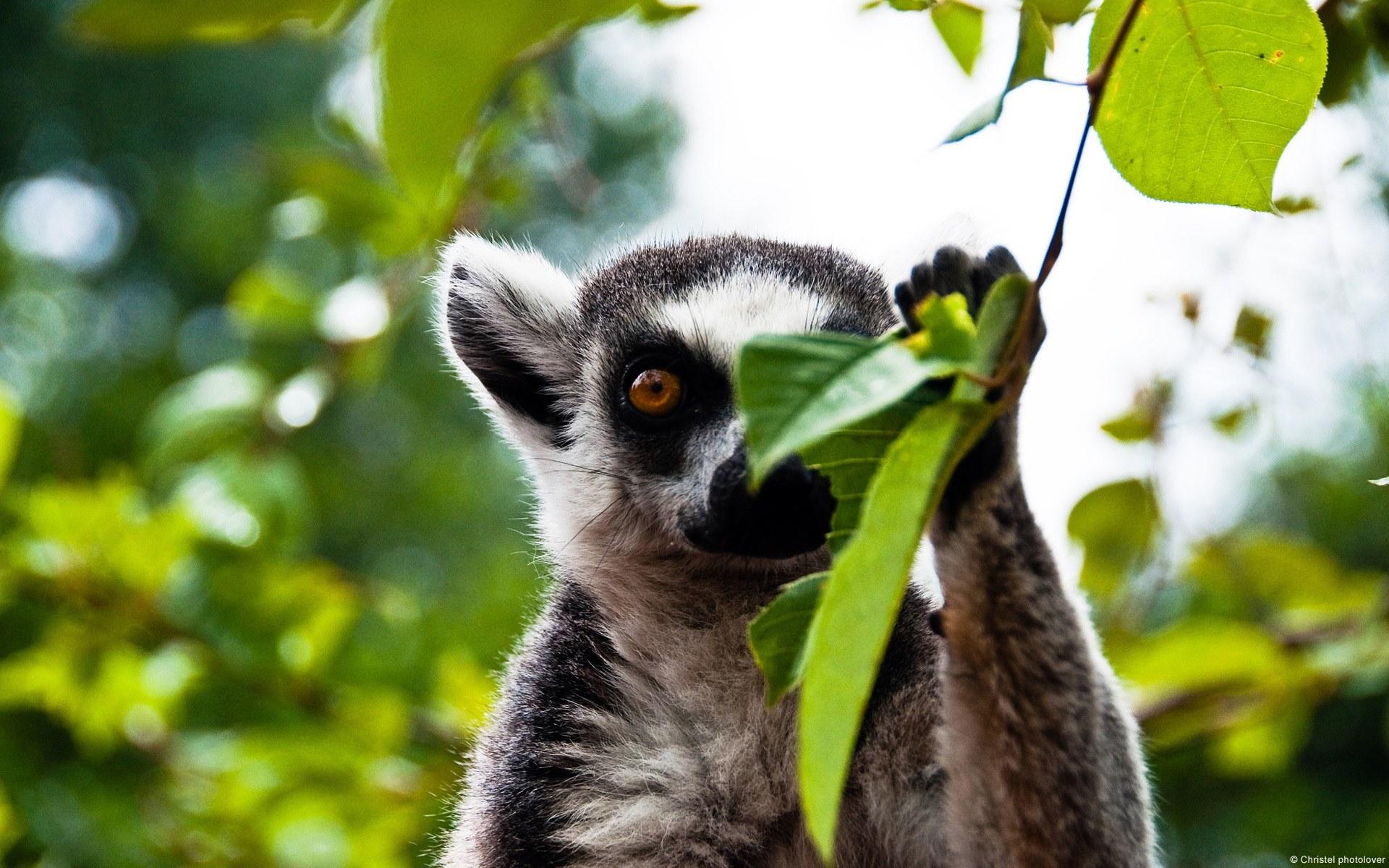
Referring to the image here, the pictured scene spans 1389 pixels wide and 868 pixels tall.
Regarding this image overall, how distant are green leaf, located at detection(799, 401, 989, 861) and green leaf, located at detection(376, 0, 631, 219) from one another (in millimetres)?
422

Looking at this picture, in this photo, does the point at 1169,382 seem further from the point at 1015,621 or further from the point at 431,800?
the point at 431,800

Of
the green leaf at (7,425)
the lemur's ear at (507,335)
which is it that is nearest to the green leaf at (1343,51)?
the lemur's ear at (507,335)

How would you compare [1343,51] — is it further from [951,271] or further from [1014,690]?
[1014,690]

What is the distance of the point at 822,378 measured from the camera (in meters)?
0.72

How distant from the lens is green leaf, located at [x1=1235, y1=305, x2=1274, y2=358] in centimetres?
230

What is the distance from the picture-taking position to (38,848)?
3416 millimetres

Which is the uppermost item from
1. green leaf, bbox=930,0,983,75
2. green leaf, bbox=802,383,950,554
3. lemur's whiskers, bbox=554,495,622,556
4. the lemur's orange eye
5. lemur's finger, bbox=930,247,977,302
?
green leaf, bbox=930,0,983,75

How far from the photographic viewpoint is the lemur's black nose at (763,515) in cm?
184

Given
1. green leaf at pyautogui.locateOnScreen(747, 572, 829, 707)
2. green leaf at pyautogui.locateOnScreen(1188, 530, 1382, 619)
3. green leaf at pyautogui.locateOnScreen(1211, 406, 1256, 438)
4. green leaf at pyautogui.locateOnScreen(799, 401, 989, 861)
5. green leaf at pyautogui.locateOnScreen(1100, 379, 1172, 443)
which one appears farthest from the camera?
green leaf at pyautogui.locateOnScreen(1188, 530, 1382, 619)

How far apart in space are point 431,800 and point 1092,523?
1.93 meters

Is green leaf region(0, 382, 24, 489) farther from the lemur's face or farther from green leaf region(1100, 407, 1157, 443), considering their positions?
green leaf region(1100, 407, 1157, 443)

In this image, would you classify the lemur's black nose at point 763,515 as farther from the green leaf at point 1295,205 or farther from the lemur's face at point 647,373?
the green leaf at point 1295,205

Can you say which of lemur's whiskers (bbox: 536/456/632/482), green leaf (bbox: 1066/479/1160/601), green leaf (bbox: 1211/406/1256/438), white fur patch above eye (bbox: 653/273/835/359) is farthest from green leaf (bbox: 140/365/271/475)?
green leaf (bbox: 1211/406/1256/438)

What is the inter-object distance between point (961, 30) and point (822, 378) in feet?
3.50
